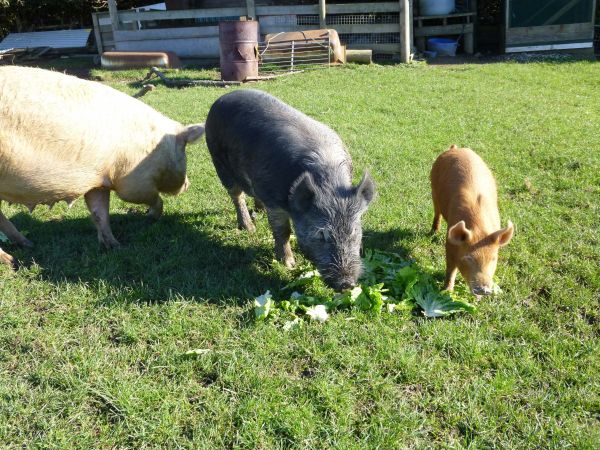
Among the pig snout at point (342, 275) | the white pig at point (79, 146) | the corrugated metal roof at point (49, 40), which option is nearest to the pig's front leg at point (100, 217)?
the white pig at point (79, 146)

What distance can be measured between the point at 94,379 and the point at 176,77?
11495mm

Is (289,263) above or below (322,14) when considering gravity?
below

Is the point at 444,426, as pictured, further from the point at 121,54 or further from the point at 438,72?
the point at 121,54

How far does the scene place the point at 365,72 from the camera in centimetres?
1327

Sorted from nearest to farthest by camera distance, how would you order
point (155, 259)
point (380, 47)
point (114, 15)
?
point (155, 259) < point (380, 47) < point (114, 15)

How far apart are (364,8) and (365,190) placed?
42.2 feet

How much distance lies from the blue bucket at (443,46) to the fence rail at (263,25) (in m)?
1.41

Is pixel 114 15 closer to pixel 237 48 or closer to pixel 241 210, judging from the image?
pixel 237 48

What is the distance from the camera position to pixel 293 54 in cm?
1394

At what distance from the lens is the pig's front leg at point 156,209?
5.43 m

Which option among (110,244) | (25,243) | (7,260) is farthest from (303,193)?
(25,243)

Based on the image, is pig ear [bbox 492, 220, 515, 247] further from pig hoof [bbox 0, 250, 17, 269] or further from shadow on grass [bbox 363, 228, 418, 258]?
pig hoof [bbox 0, 250, 17, 269]

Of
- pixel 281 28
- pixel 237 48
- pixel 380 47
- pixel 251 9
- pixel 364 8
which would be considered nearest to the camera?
pixel 237 48

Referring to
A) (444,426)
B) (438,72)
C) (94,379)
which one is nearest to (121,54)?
(438,72)
